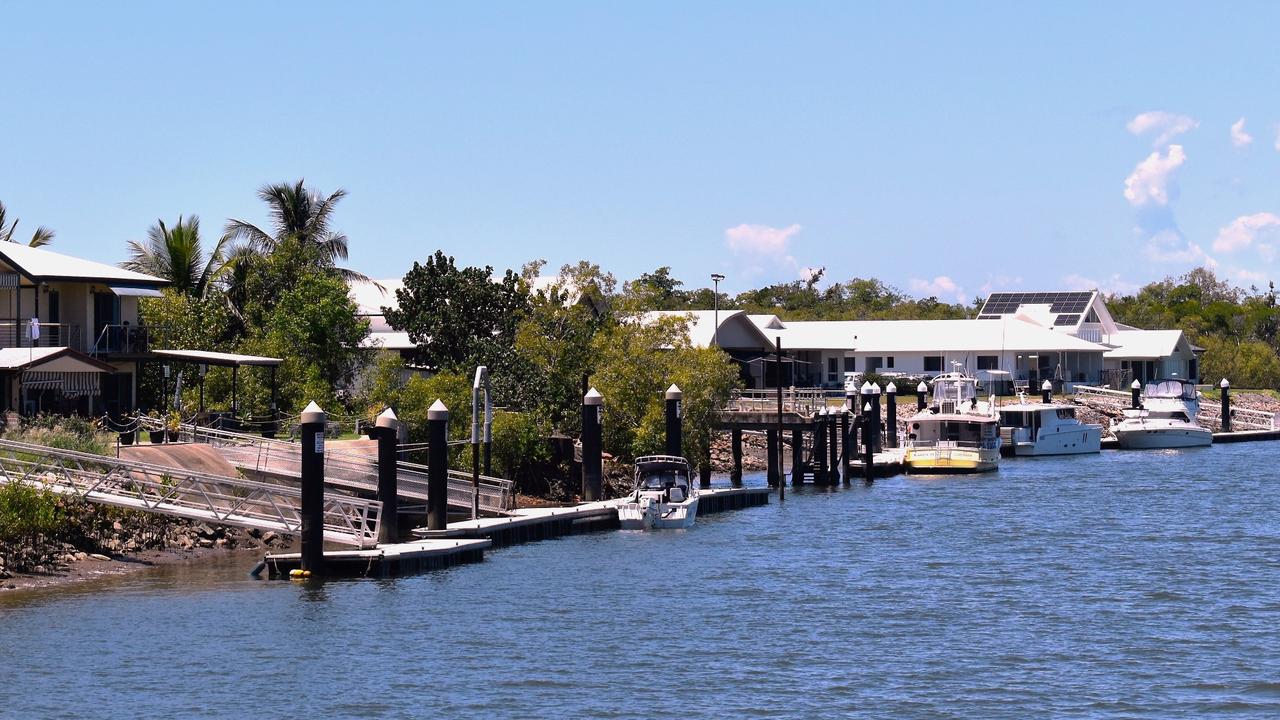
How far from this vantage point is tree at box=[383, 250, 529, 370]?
65875 mm

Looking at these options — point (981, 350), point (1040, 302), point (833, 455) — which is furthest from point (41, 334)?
point (1040, 302)

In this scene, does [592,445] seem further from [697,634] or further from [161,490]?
[697,634]

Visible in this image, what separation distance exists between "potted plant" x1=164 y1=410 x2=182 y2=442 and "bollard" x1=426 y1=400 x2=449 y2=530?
9.72 meters

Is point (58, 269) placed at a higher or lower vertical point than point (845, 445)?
higher

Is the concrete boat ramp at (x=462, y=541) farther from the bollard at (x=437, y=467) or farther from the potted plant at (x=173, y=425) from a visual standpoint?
the potted plant at (x=173, y=425)

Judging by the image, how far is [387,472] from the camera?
1590 inches

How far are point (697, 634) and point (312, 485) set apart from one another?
9282mm

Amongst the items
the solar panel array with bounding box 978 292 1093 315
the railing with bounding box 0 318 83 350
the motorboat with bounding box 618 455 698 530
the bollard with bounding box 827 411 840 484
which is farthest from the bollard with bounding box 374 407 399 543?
A: the solar panel array with bounding box 978 292 1093 315

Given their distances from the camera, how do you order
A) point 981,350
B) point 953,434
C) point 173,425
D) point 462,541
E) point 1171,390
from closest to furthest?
Result: point 462,541
point 173,425
point 953,434
point 1171,390
point 981,350

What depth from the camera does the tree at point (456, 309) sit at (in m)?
65.9

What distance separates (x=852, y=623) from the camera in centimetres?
3538

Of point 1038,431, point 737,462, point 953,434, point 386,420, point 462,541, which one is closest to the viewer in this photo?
point 386,420

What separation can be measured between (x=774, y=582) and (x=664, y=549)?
5933mm

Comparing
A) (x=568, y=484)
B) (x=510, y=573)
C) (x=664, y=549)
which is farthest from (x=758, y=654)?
(x=568, y=484)
